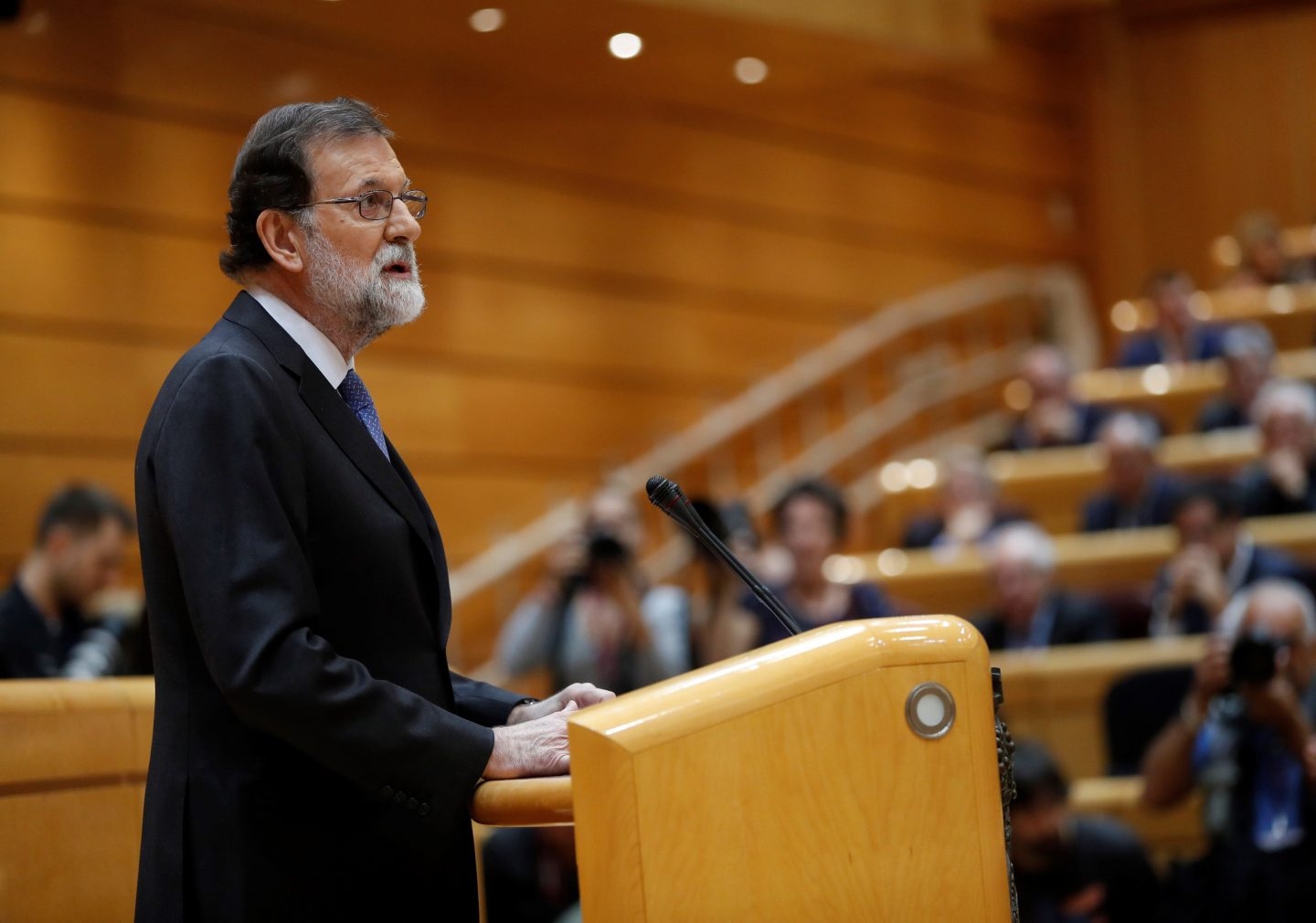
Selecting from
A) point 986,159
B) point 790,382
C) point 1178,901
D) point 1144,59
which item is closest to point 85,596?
point 1178,901

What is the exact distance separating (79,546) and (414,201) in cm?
209

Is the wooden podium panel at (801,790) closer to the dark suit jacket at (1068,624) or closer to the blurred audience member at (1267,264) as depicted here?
the dark suit jacket at (1068,624)

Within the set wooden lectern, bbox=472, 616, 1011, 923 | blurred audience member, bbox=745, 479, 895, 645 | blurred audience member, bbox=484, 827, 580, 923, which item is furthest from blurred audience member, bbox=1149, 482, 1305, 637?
wooden lectern, bbox=472, 616, 1011, 923

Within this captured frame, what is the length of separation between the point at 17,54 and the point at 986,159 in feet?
14.6

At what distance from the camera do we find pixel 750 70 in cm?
568

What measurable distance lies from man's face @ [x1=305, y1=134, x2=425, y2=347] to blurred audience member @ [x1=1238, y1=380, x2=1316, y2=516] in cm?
391

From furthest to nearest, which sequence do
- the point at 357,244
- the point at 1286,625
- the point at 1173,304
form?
the point at 1173,304 < the point at 1286,625 < the point at 357,244

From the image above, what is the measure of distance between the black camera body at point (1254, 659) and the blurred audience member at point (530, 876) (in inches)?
53.4

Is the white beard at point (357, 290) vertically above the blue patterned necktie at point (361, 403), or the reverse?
the white beard at point (357, 290)

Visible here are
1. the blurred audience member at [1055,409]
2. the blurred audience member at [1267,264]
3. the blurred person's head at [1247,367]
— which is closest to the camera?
the blurred person's head at [1247,367]

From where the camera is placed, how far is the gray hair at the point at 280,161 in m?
1.41

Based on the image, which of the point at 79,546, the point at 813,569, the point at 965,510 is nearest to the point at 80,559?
the point at 79,546

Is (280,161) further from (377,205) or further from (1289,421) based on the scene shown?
(1289,421)

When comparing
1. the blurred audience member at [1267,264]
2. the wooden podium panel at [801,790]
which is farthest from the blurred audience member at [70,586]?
the blurred audience member at [1267,264]
